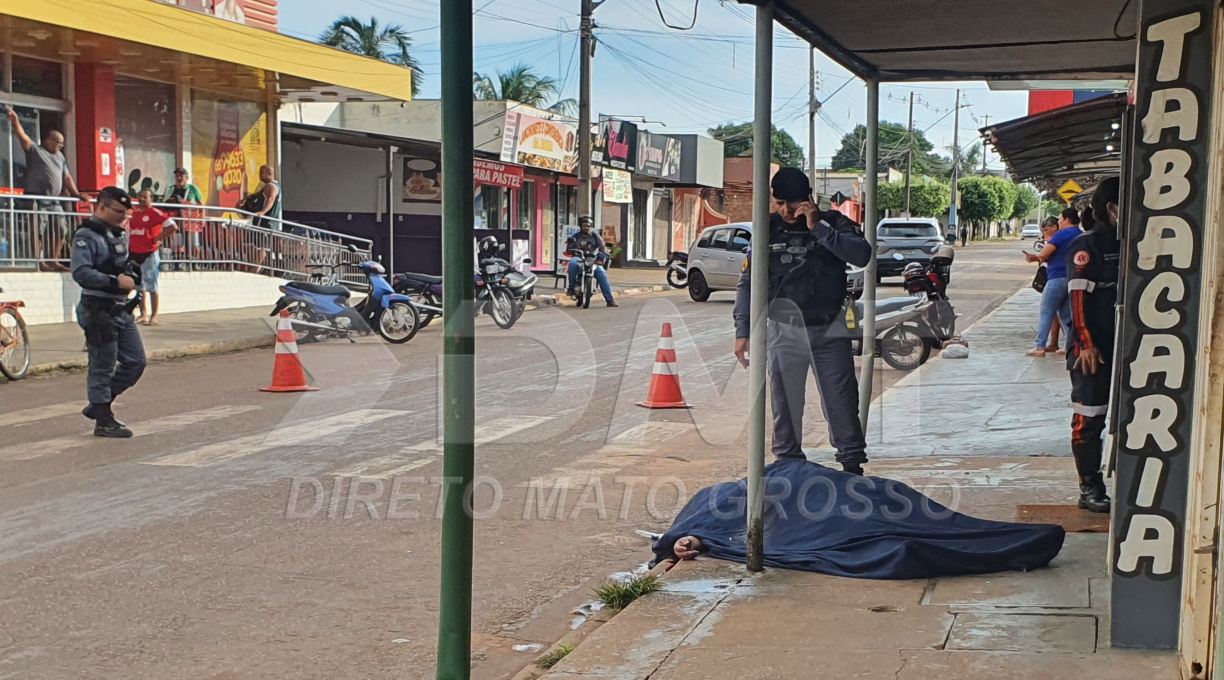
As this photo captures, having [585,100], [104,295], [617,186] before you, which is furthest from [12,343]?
[617,186]

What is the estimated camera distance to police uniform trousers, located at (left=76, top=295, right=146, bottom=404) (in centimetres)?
942

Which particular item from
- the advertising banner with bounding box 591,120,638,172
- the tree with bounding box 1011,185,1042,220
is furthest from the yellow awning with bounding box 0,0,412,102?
the tree with bounding box 1011,185,1042,220

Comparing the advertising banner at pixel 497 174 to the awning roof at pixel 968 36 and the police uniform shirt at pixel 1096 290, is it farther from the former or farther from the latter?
the police uniform shirt at pixel 1096 290

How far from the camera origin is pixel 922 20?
243 inches

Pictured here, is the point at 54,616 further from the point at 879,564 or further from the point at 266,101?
the point at 266,101

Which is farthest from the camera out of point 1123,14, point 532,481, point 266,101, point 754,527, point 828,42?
point 266,101

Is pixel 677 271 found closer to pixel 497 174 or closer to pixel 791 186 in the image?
pixel 497 174

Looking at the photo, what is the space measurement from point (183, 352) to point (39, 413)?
4897mm

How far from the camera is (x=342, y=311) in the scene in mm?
16328

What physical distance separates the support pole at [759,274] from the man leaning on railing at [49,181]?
14.8 meters

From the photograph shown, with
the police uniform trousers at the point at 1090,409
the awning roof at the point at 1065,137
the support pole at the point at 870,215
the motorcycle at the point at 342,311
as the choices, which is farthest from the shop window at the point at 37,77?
the police uniform trousers at the point at 1090,409

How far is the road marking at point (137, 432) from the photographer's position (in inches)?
343

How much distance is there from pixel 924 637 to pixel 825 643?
38 centimetres

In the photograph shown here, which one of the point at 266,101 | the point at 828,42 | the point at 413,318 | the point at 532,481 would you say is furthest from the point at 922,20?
the point at 266,101
